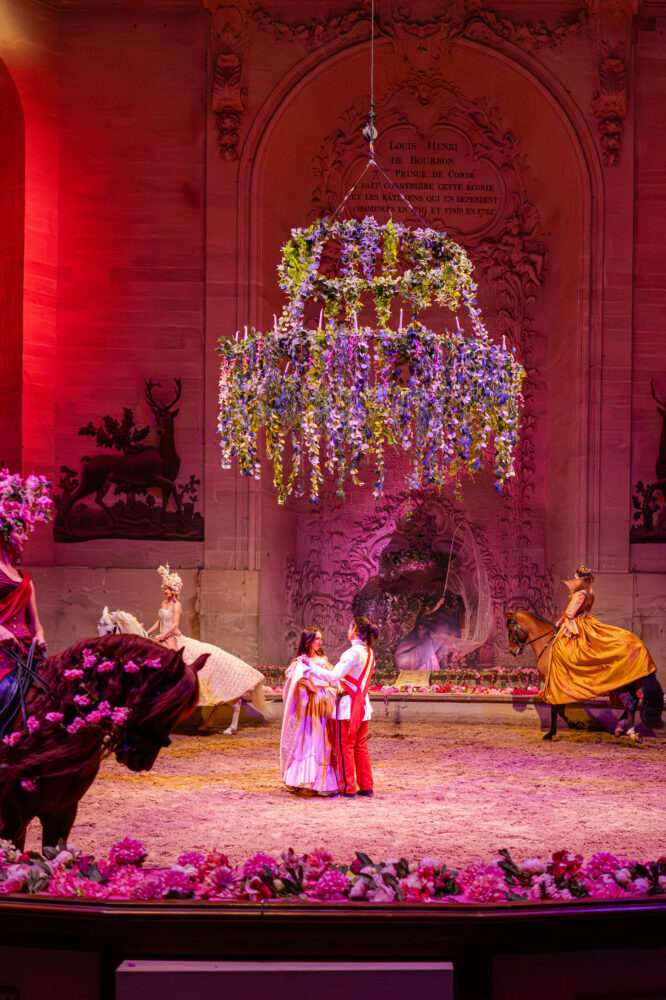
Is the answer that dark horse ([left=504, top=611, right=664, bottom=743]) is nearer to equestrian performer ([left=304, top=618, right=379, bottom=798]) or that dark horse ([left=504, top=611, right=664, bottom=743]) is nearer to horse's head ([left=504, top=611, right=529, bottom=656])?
horse's head ([left=504, top=611, right=529, bottom=656])

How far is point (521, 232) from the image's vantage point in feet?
50.7

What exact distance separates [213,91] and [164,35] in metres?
1.29

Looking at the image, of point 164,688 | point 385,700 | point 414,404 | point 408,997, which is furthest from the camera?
point 385,700

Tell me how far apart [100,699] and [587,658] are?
6.85 m

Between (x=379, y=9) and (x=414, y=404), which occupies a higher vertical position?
(x=379, y=9)

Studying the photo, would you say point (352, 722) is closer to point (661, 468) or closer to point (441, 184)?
point (661, 468)

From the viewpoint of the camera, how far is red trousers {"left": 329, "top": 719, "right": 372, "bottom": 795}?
295 inches

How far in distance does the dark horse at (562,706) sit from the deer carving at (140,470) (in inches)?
222

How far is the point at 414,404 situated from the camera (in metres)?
6.81

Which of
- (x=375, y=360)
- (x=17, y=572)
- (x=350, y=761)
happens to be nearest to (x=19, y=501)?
(x=17, y=572)

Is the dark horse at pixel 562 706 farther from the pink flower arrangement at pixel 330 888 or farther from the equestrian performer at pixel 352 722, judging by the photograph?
the pink flower arrangement at pixel 330 888

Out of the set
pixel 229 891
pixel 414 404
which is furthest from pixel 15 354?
pixel 229 891

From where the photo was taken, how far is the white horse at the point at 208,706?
1000cm

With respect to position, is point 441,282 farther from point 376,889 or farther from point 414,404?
point 376,889
